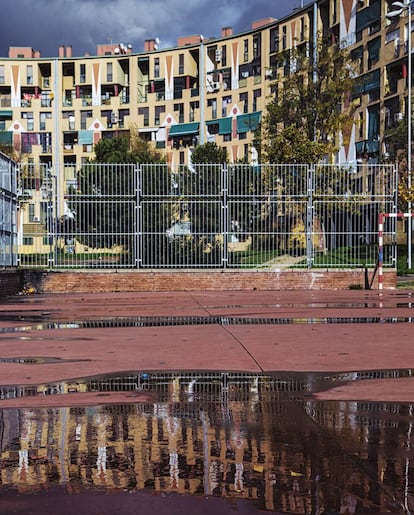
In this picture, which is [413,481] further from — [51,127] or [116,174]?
[51,127]

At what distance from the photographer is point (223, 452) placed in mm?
4516

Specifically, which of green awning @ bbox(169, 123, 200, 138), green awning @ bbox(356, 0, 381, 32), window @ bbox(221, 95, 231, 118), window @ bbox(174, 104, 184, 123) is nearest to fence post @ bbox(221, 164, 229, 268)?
green awning @ bbox(356, 0, 381, 32)

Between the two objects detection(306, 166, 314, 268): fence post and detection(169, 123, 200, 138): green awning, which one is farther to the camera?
detection(169, 123, 200, 138): green awning

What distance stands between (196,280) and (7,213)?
600 cm

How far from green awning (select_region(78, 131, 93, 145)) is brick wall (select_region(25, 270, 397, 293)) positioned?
71777 mm

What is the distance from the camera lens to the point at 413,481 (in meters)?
3.94

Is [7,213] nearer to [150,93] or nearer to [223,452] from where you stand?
[223,452]

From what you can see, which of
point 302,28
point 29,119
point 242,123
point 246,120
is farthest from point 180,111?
point 302,28

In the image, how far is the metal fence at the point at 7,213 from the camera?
21.0 metres

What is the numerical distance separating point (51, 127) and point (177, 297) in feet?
253

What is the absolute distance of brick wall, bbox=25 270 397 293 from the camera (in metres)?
24.0

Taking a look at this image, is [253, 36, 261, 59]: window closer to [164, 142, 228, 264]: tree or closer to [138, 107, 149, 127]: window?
[138, 107, 149, 127]: window

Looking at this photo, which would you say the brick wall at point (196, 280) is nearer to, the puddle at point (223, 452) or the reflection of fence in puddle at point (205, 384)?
the reflection of fence in puddle at point (205, 384)

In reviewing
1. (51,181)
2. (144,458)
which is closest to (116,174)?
(51,181)
